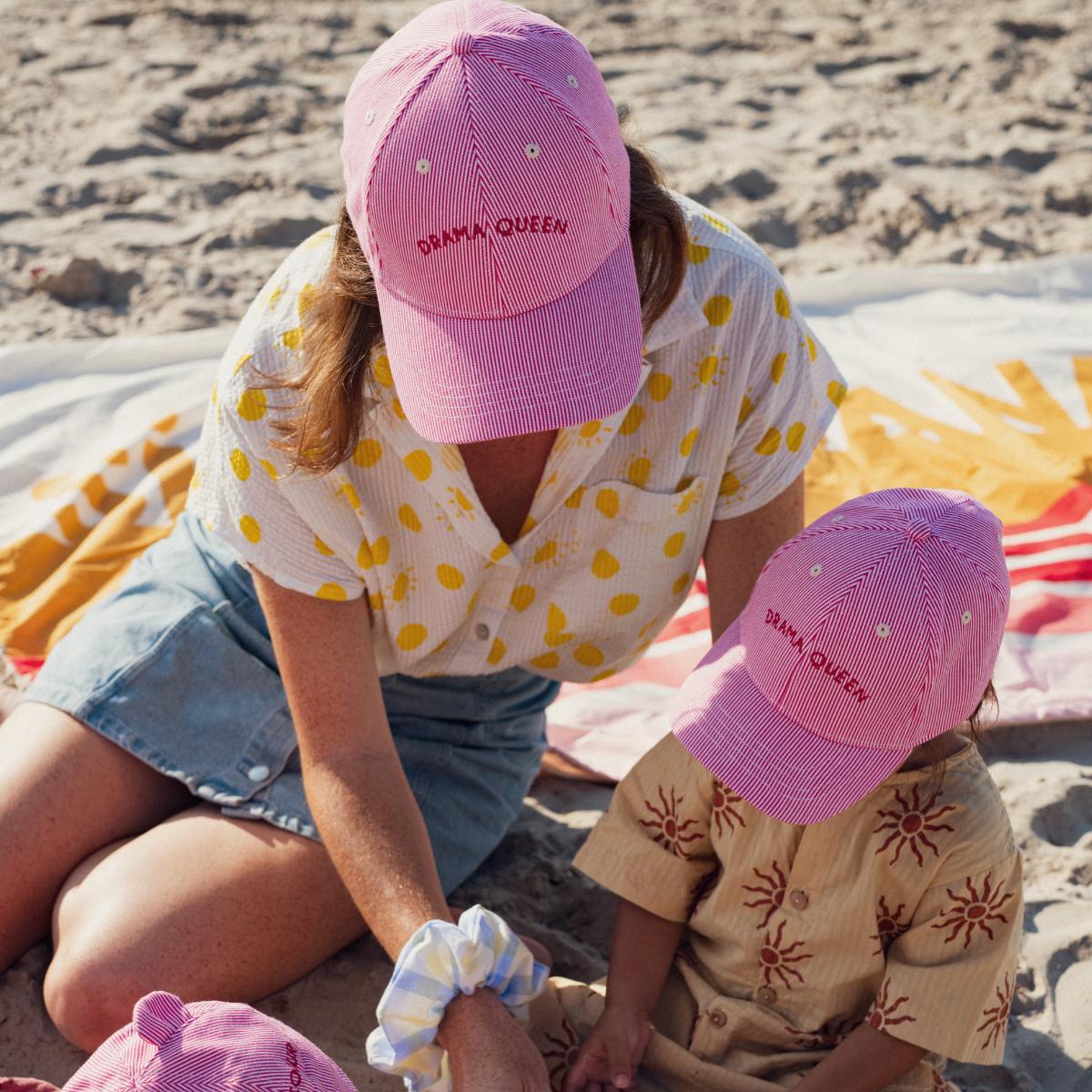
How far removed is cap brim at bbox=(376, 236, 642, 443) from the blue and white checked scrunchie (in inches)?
18.1

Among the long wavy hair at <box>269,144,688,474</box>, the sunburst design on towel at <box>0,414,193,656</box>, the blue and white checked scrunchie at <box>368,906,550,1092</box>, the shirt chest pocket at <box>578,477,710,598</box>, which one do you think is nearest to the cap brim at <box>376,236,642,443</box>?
the long wavy hair at <box>269,144,688,474</box>

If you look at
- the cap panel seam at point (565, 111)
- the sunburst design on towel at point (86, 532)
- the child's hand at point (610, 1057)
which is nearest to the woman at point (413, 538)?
the cap panel seam at point (565, 111)

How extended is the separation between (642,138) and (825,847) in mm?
1175

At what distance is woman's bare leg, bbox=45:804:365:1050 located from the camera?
1.52 meters

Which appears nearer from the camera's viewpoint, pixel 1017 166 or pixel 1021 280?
pixel 1021 280

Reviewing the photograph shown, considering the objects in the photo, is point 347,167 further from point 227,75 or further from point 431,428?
point 227,75

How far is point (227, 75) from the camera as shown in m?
4.10

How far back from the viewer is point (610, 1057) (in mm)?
1407

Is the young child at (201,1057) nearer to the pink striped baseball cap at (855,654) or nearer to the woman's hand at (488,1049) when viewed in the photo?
the woman's hand at (488,1049)

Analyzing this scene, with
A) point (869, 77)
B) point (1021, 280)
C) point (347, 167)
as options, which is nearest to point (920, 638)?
point (347, 167)

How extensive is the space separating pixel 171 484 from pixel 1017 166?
2.34 meters

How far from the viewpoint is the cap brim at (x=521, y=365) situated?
117 cm

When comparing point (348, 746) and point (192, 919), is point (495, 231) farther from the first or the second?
point (192, 919)

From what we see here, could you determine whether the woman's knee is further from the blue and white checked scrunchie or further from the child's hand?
the child's hand
